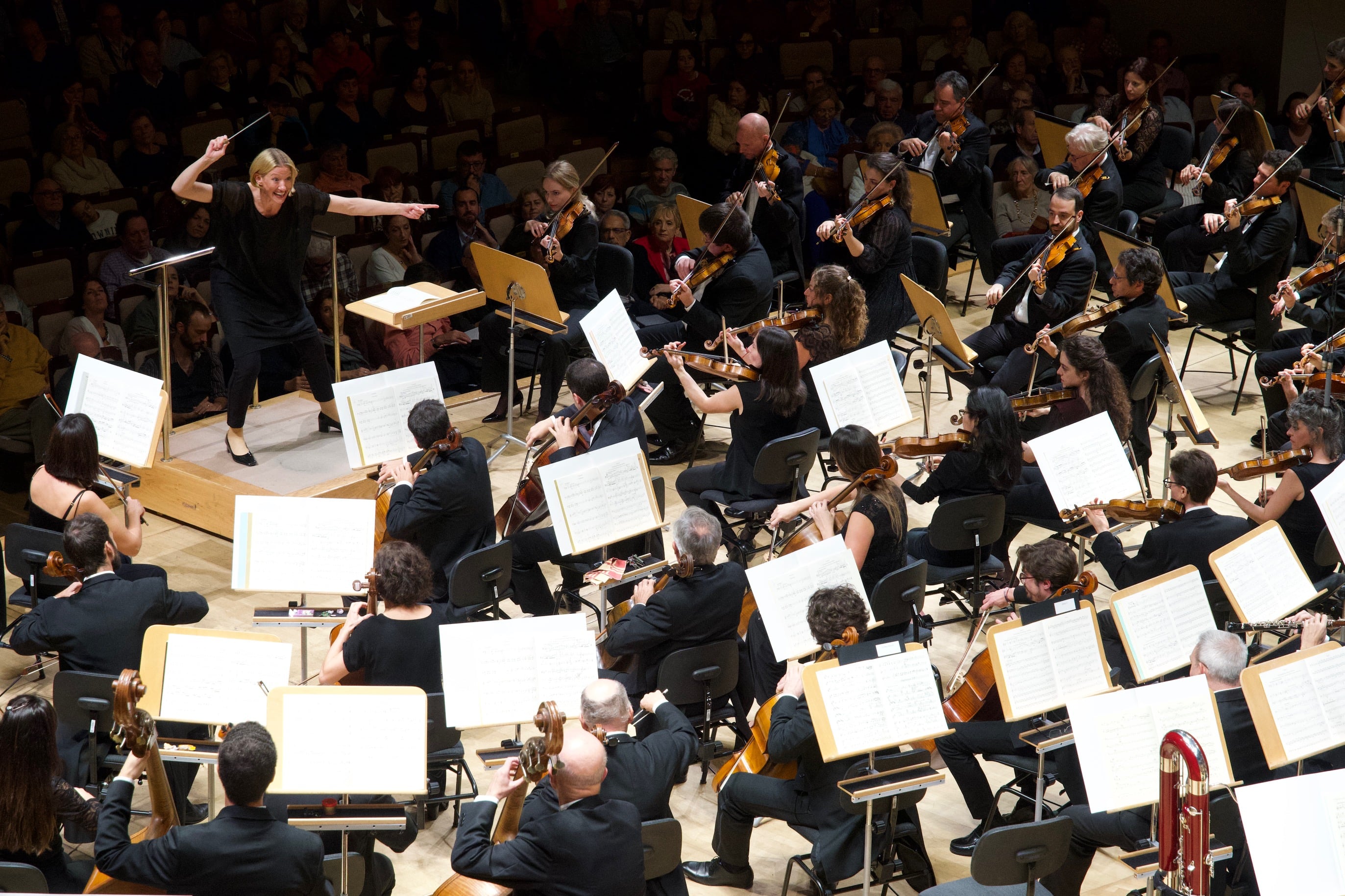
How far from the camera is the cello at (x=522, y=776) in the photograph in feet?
12.0

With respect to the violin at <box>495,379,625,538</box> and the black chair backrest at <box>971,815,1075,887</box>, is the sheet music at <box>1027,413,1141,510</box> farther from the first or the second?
the black chair backrest at <box>971,815,1075,887</box>

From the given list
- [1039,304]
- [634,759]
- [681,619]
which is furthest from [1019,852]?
[1039,304]

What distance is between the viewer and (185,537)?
276 inches

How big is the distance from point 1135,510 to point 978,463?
0.66m

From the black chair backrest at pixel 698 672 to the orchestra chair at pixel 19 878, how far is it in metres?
2.00

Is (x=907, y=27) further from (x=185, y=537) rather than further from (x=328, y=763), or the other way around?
(x=328, y=763)

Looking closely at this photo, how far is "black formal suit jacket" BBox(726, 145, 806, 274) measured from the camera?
830 cm

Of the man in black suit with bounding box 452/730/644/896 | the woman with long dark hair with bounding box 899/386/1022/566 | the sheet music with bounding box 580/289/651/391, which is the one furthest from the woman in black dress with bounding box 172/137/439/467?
the man in black suit with bounding box 452/730/644/896

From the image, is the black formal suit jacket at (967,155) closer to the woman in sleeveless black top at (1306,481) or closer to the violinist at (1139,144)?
the violinist at (1139,144)

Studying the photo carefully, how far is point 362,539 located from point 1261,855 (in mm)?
3134

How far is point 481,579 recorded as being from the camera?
5.51 metres

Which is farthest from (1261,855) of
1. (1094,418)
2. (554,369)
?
(554,369)

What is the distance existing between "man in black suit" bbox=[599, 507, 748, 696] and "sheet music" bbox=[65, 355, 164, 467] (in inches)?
89.7

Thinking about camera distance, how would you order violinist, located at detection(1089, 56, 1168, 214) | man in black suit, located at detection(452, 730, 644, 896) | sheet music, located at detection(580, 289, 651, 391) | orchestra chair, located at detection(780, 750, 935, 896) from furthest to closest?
violinist, located at detection(1089, 56, 1168, 214), sheet music, located at detection(580, 289, 651, 391), orchestra chair, located at detection(780, 750, 935, 896), man in black suit, located at detection(452, 730, 644, 896)
